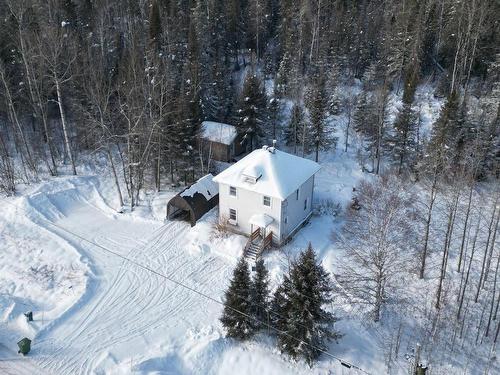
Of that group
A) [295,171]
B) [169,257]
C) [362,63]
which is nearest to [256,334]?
[169,257]

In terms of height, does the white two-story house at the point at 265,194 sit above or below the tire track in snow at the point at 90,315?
above

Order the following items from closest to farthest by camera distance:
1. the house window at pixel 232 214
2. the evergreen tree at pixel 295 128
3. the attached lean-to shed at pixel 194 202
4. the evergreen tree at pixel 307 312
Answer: the evergreen tree at pixel 307 312
the house window at pixel 232 214
the attached lean-to shed at pixel 194 202
the evergreen tree at pixel 295 128

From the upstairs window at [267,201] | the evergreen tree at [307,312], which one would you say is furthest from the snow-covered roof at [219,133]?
the evergreen tree at [307,312]

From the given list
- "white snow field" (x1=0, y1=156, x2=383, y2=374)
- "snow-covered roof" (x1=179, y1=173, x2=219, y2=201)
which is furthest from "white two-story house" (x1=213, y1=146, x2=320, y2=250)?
"snow-covered roof" (x1=179, y1=173, x2=219, y2=201)

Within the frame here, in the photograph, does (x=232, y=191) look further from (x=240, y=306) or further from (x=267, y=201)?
(x=240, y=306)

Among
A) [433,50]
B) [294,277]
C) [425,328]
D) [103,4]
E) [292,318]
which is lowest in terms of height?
[425,328]

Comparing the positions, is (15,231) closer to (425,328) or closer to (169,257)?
(169,257)

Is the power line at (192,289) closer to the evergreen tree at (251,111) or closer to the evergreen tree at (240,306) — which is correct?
the evergreen tree at (240,306)

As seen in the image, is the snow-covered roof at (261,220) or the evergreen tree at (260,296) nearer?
the evergreen tree at (260,296)
